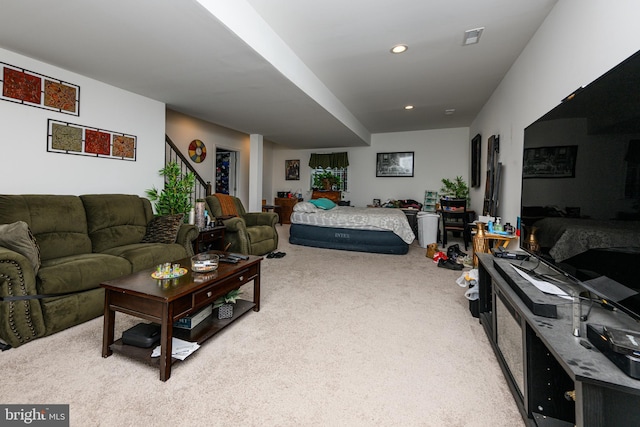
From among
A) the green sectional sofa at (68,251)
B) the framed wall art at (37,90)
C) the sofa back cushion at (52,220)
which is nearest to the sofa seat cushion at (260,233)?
the green sectional sofa at (68,251)

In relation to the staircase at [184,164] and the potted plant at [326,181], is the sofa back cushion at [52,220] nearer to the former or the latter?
the staircase at [184,164]

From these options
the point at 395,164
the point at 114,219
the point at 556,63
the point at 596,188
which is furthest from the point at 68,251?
the point at 395,164

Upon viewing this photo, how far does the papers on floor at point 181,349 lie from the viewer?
162 centimetres

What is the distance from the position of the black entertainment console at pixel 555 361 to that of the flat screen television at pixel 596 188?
0.17 meters

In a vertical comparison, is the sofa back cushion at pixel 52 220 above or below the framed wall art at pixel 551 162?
below

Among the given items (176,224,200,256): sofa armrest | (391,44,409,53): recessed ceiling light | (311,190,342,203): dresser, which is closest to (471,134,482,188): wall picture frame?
(391,44,409,53): recessed ceiling light

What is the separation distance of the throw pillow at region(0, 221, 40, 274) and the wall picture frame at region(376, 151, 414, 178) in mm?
6612

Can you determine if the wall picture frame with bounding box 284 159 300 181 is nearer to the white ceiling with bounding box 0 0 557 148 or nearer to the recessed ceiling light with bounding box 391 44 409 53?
the white ceiling with bounding box 0 0 557 148

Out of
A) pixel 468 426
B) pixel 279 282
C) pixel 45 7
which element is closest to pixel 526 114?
pixel 468 426

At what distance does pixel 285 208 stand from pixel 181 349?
20.6ft

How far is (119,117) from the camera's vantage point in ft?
11.5

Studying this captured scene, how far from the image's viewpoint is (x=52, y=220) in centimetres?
250

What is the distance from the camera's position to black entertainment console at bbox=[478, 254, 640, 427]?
31.3 inches

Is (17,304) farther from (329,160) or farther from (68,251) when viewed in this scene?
(329,160)
